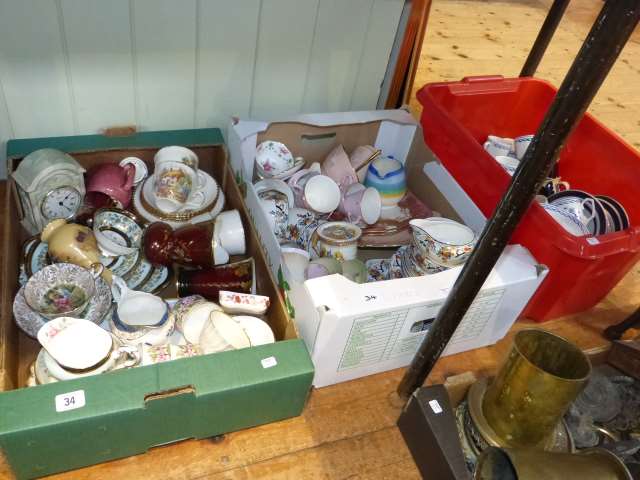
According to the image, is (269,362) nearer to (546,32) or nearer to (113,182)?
(113,182)

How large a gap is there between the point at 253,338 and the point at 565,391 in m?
0.48

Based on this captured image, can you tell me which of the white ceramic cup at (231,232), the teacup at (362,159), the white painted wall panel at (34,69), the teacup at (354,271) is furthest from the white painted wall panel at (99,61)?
the teacup at (354,271)

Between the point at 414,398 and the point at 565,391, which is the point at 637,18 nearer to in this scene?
the point at 565,391

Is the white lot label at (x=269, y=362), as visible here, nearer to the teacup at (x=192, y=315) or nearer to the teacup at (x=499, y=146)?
the teacup at (x=192, y=315)

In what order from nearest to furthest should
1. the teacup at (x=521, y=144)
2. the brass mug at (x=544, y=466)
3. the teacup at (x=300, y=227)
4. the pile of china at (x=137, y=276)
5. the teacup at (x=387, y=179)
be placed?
the brass mug at (x=544, y=466) → the pile of china at (x=137, y=276) → the teacup at (x=300, y=227) → the teacup at (x=387, y=179) → the teacup at (x=521, y=144)

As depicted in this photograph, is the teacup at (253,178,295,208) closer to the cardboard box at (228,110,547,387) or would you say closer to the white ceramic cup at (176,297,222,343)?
the cardboard box at (228,110,547,387)

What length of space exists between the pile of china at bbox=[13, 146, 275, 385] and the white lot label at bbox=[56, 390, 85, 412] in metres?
0.05

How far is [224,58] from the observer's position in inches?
48.5

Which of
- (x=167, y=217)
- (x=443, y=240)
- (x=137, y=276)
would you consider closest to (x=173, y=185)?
(x=167, y=217)

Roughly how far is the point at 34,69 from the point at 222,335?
2.29 ft

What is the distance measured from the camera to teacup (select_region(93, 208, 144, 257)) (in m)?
0.99

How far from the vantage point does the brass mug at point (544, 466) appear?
2.30ft

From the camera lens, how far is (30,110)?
45.6 inches

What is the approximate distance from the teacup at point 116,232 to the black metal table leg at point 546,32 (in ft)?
3.31
